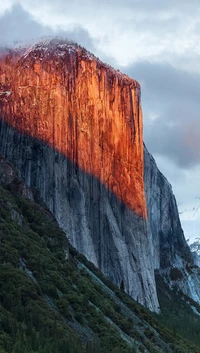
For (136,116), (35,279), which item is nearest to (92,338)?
(35,279)

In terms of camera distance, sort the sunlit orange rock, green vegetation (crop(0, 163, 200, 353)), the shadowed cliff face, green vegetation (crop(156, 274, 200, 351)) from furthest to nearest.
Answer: the sunlit orange rock < green vegetation (crop(156, 274, 200, 351)) < the shadowed cliff face < green vegetation (crop(0, 163, 200, 353))

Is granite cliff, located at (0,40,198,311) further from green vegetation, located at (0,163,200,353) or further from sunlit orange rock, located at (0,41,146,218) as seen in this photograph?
green vegetation, located at (0,163,200,353)

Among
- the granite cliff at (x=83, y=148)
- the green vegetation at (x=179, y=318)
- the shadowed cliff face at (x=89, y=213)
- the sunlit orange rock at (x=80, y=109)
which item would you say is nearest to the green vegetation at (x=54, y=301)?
the green vegetation at (x=179, y=318)

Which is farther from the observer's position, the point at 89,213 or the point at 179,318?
the point at 179,318

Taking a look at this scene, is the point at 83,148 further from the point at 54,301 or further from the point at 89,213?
the point at 54,301

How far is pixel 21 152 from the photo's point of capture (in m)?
147

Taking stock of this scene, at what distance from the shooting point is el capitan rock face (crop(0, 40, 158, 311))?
482 ft

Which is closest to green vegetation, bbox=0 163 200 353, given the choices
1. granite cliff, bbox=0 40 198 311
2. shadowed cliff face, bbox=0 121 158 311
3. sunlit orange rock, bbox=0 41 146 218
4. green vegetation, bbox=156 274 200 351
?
green vegetation, bbox=156 274 200 351

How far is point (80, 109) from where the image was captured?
6043 inches

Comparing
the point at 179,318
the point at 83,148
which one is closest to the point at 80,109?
the point at 83,148

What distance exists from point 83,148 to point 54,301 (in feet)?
229

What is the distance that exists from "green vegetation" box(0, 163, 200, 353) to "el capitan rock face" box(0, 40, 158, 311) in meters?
37.9

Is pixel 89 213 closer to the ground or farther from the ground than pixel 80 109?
closer to the ground

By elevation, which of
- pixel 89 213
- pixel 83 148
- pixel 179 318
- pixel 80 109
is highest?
pixel 80 109
